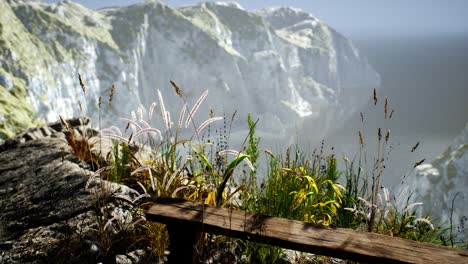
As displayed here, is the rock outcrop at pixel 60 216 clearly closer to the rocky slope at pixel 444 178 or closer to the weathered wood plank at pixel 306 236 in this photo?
the weathered wood plank at pixel 306 236

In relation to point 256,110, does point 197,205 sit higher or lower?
higher

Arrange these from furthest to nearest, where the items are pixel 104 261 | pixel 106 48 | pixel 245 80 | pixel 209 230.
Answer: pixel 245 80
pixel 106 48
pixel 104 261
pixel 209 230

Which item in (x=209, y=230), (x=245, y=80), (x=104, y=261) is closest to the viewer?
(x=209, y=230)

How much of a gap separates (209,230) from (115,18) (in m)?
181

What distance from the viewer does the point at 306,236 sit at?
2.24 m

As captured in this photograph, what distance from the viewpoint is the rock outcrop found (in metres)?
2.92

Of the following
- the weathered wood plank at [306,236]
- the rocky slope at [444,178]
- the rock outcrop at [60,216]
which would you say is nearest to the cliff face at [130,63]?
the rocky slope at [444,178]

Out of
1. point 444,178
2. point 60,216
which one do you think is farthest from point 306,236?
point 444,178

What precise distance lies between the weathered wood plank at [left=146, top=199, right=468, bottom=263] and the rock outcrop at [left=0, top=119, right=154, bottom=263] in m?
0.78

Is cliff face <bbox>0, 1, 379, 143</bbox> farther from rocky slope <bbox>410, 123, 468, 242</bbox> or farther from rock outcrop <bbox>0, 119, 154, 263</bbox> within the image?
rock outcrop <bbox>0, 119, 154, 263</bbox>

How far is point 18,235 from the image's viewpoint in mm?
3201

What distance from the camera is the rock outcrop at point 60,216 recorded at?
292 cm

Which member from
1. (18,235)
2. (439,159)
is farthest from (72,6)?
(18,235)

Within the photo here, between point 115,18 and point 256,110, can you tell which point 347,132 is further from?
point 115,18
